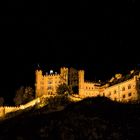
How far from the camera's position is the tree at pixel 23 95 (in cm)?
14655

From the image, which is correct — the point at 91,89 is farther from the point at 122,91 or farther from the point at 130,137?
the point at 130,137

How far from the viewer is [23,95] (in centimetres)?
14950

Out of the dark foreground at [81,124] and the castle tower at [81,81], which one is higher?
the castle tower at [81,81]

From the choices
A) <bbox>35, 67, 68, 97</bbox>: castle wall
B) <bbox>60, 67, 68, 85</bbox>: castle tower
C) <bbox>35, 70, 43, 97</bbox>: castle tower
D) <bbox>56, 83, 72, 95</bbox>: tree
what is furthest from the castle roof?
<bbox>35, 70, 43, 97</bbox>: castle tower

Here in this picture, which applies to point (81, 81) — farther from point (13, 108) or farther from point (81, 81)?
point (13, 108)

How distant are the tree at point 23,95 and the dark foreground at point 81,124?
18046 millimetres

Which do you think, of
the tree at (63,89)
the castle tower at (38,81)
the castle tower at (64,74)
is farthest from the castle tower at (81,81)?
the castle tower at (38,81)

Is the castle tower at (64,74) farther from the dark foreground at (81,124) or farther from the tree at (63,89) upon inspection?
the dark foreground at (81,124)

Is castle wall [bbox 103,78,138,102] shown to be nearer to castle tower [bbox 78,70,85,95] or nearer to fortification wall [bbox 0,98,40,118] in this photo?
castle tower [bbox 78,70,85,95]

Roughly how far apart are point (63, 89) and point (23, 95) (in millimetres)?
13237

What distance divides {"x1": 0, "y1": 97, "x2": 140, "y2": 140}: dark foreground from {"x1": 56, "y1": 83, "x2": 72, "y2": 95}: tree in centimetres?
1372

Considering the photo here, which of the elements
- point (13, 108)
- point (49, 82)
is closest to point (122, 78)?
point (49, 82)

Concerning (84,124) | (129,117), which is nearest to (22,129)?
(84,124)

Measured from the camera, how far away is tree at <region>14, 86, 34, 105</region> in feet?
481
